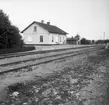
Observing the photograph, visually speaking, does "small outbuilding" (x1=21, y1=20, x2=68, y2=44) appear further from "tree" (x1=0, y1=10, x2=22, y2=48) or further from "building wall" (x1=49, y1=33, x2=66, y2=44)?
"tree" (x1=0, y1=10, x2=22, y2=48)

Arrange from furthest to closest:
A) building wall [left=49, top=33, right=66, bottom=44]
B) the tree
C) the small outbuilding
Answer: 1. building wall [left=49, top=33, right=66, bottom=44]
2. the small outbuilding
3. the tree

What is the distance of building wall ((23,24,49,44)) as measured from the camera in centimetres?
3406

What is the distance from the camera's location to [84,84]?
512cm

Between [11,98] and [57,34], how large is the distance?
1352 inches

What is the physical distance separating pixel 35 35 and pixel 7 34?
1905 cm

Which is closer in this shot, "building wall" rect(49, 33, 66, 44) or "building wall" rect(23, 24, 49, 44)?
"building wall" rect(23, 24, 49, 44)

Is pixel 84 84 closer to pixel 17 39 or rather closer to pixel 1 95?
pixel 1 95

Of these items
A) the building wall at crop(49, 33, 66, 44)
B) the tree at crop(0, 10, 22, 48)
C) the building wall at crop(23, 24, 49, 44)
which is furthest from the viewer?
A: the building wall at crop(49, 33, 66, 44)

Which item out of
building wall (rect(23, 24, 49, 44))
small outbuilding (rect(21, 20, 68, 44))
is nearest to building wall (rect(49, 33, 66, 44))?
small outbuilding (rect(21, 20, 68, 44))

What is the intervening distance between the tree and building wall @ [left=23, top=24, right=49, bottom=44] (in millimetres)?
16593

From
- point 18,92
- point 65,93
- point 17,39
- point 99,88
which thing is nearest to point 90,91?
point 99,88

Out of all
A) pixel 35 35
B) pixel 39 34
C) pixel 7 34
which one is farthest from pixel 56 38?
pixel 7 34

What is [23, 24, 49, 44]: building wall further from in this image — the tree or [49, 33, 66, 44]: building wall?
the tree

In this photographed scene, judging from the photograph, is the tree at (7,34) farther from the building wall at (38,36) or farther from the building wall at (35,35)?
the building wall at (35,35)
